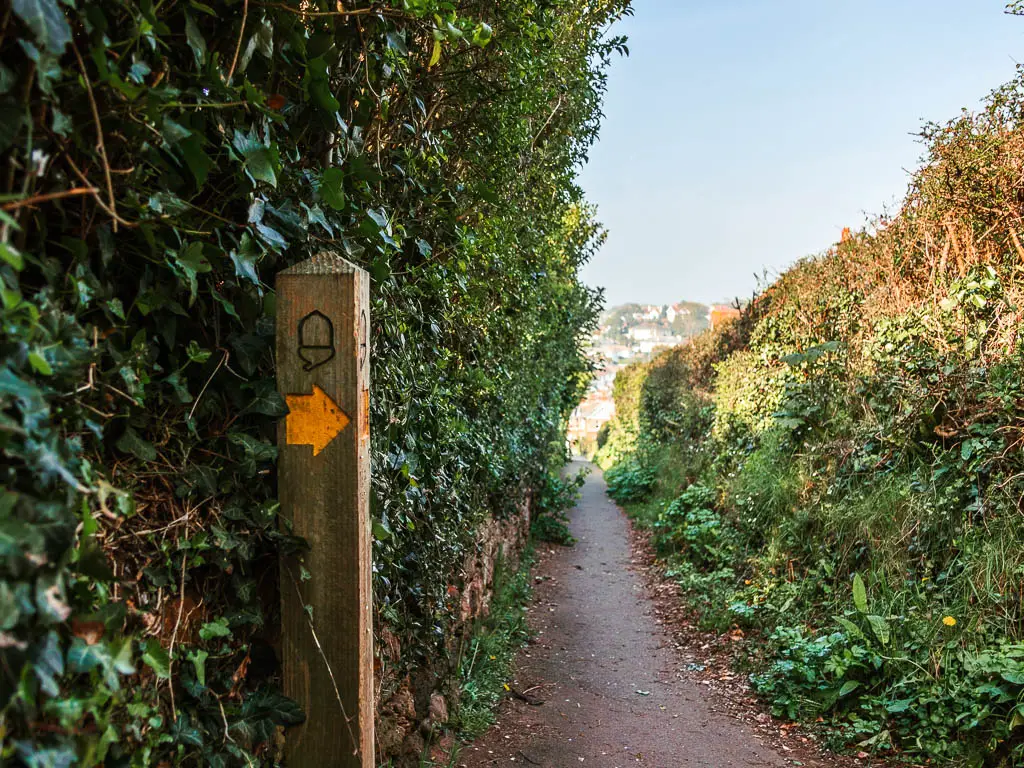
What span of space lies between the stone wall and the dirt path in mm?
512

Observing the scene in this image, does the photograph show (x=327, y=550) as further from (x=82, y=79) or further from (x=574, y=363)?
(x=574, y=363)

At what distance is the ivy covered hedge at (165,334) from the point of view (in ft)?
3.27

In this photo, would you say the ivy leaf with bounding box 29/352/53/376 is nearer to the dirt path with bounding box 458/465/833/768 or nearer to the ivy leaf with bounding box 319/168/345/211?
the ivy leaf with bounding box 319/168/345/211

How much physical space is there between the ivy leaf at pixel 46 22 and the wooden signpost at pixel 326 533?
0.76m

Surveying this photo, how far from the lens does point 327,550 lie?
1737mm

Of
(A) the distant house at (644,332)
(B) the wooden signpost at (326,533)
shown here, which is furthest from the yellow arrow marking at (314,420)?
(A) the distant house at (644,332)

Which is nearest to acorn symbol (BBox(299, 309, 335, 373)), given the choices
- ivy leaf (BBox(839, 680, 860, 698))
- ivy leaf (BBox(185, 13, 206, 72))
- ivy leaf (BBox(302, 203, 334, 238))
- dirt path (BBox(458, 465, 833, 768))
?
ivy leaf (BBox(302, 203, 334, 238))

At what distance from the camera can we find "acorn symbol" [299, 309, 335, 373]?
171cm

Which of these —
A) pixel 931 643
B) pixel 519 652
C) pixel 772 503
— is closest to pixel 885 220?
pixel 772 503

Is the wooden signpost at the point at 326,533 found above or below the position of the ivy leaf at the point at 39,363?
below

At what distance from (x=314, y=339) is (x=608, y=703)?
207 inches

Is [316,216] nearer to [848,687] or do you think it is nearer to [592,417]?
[848,687]

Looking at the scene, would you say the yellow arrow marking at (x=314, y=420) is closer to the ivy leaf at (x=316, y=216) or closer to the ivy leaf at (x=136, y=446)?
the ivy leaf at (x=136, y=446)

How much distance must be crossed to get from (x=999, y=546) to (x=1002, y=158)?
3.54 metres
